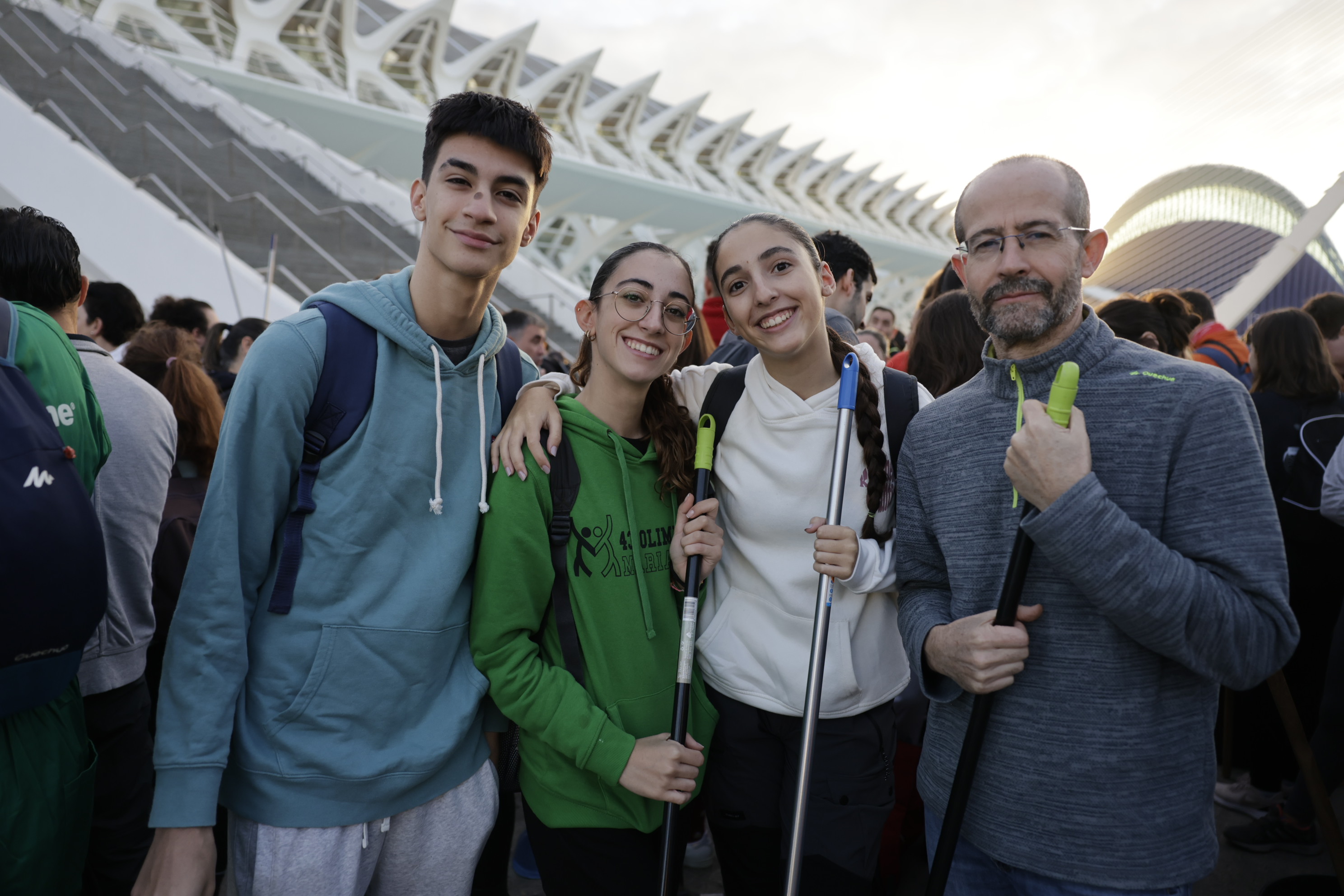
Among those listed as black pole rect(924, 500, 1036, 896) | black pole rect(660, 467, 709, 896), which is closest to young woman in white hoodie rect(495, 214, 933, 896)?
black pole rect(660, 467, 709, 896)

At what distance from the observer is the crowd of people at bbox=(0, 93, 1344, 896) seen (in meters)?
1.59

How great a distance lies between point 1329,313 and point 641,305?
15.6ft

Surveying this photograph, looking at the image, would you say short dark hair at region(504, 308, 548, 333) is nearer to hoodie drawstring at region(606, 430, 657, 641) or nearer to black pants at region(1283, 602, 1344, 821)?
hoodie drawstring at region(606, 430, 657, 641)

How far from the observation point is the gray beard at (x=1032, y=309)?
171 centimetres

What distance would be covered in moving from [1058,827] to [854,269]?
346cm

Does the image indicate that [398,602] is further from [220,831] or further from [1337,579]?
[1337,579]

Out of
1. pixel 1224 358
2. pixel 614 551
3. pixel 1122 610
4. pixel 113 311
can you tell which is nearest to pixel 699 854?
pixel 614 551

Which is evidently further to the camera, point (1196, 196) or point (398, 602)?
point (1196, 196)

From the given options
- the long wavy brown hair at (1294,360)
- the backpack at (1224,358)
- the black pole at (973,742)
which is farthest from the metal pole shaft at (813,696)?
the backpack at (1224,358)

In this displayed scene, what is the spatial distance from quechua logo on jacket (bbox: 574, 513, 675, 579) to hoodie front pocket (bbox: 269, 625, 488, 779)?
1.30 ft

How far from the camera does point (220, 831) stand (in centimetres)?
356

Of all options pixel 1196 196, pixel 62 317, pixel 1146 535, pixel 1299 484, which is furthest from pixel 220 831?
pixel 1196 196

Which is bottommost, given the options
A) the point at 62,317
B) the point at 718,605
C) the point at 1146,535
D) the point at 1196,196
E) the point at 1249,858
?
the point at 1249,858

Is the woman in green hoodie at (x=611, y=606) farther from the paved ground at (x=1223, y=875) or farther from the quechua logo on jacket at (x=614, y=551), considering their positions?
the paved ground at (x=1223, y=875)
